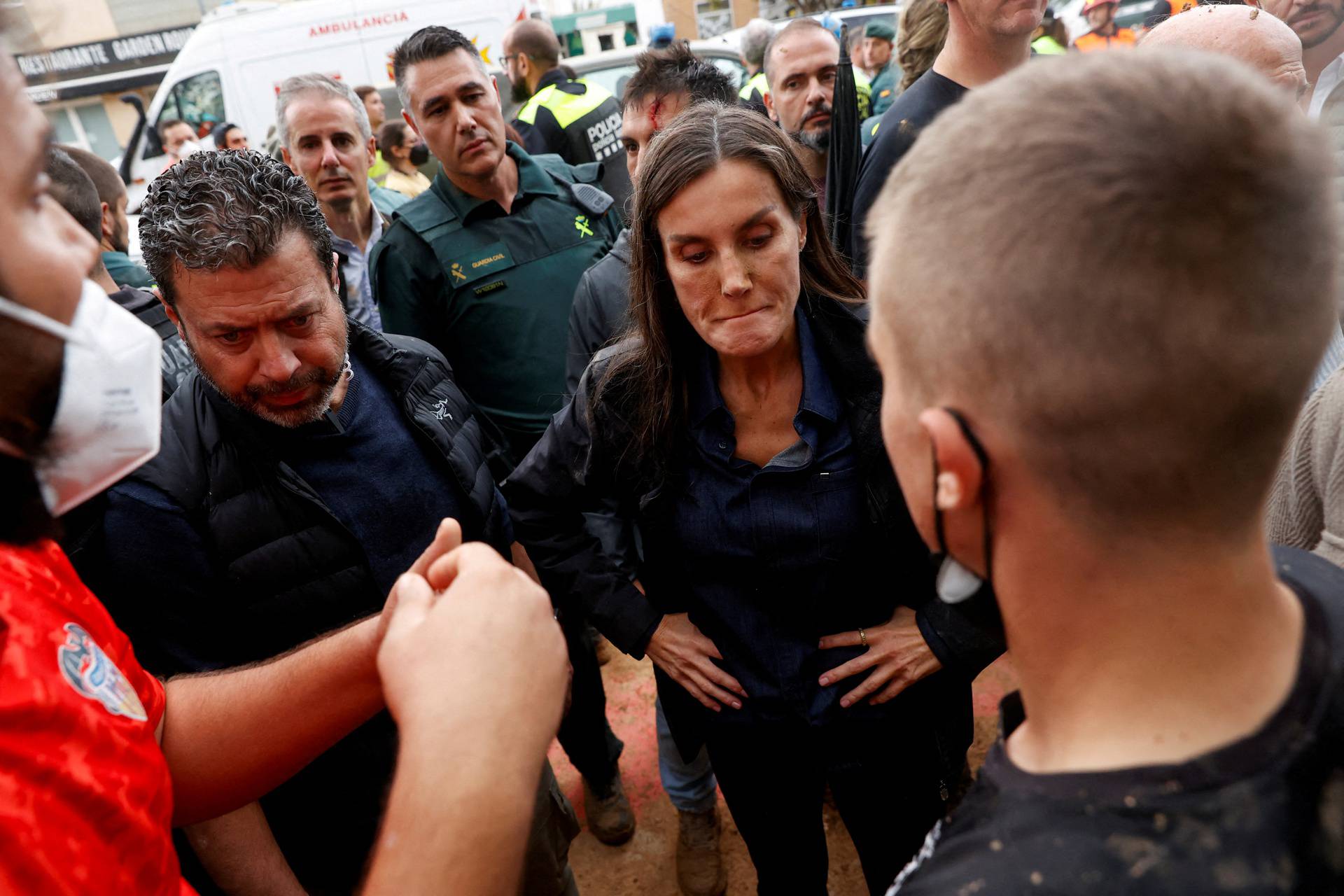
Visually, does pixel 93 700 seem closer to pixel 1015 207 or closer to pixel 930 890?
pixel 930 890

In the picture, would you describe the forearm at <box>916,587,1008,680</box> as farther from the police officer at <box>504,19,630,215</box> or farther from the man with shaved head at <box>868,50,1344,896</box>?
the police officer at <box>504,19,630,215</box>

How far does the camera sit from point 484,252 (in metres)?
3.37

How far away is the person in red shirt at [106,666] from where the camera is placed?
913 millimetres

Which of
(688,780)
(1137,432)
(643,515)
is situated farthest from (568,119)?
(1137,432)

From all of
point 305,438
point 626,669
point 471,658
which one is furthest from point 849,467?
point 626,669

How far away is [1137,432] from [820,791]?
1701 millimetres

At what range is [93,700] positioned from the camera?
1205 mm

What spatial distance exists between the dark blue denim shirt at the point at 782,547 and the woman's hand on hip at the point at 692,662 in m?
0.04

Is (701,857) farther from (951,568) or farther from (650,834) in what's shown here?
(951,568)

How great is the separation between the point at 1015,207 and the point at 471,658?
0.83 m

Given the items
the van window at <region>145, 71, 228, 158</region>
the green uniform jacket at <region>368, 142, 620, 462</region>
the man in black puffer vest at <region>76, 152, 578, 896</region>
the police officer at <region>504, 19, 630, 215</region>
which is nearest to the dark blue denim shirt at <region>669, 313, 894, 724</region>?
the man in black puffer vest at <region>76, 152, 578, 896</region>

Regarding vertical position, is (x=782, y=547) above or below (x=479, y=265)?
below

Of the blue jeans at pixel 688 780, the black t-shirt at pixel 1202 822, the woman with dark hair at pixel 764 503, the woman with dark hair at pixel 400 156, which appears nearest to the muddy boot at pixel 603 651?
the blue jeans at pixel 688 780

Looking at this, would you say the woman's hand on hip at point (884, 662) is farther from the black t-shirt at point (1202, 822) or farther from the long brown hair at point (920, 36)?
the long brown hair at point (920, 36)
